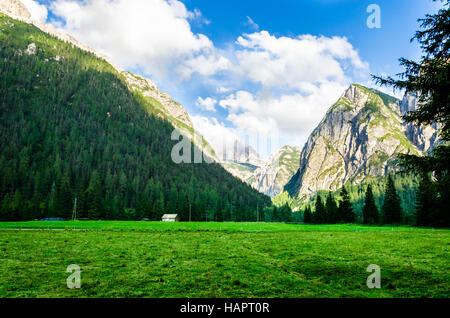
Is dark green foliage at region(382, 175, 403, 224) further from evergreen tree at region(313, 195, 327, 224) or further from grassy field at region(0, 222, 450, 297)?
grassy field at region(0, 222, 450, 297)

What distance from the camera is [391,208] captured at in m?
86.7

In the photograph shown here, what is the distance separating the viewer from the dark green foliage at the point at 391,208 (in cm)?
8531

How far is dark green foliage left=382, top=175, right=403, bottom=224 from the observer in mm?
85312

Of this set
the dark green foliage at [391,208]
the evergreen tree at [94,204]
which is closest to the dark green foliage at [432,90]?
the dark green foliage at [391,208]

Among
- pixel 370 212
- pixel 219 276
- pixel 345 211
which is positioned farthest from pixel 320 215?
pixel 219 276

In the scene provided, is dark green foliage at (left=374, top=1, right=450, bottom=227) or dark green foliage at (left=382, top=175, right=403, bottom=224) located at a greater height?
dark green foliage at (left=374, top=1, right=450, bottom=227)

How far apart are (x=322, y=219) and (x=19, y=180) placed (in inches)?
6213

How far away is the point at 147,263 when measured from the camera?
50.0 ft

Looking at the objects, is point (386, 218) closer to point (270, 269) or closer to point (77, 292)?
point (270, 269)

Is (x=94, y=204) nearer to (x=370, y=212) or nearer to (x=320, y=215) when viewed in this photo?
(x=320, y=215)

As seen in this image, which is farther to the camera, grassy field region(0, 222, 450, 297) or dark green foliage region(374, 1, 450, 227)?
dark green foliage region(374, 1, 450, 227)

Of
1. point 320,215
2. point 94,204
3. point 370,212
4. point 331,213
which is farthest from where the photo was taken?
point 320,215

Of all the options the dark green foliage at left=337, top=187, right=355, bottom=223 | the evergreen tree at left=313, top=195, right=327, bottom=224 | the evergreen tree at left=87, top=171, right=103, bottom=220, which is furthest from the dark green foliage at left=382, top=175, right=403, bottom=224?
the evergreen tree at left=87, top=171, right=103, bottom=220
